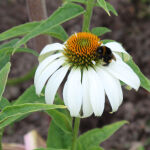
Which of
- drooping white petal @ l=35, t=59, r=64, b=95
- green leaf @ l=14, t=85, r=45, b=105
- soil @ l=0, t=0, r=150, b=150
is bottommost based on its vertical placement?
soil @ l=0, t=0, r=150, b=150

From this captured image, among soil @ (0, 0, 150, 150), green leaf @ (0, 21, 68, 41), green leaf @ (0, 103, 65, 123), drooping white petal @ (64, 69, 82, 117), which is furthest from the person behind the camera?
soil @ (0, 0, 150, 150)

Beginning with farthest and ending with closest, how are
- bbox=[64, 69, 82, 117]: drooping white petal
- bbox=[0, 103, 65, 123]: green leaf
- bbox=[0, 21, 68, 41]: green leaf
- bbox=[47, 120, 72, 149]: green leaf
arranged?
bbox=[47, 120, 72, 149]: green leaf
bbox=[0, 21, 68, 41]: green leaf
bbox=[64, 69, 82, 117]: drooping white petal
bbox=[0, 103, 65, 123]: green leaf

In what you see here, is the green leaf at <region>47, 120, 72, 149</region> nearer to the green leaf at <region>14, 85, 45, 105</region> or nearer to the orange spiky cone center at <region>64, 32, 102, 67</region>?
the green leaf at <region>14, 85, 45, 105</region>

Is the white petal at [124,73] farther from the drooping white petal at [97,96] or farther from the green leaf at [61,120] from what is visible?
the green leaf at [61,120]

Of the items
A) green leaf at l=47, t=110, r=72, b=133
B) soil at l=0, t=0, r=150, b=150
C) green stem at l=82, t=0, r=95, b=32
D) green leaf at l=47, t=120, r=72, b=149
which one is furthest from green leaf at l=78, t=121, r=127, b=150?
soil at l=0, t=0, r=150, b=150

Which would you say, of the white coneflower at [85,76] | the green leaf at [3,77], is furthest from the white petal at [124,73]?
the green leaf at [3,77]

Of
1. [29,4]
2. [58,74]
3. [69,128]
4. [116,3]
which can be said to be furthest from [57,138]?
[116,3]

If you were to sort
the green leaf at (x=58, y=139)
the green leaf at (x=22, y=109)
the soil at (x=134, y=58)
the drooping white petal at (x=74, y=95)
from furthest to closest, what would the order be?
1. the soil at (x=134, y=58)
2. the green leaf at (x=58, y=139)
3. the drooping white petal at (x=74, y=95)
4. the green leaf at (x=22, y=109)
